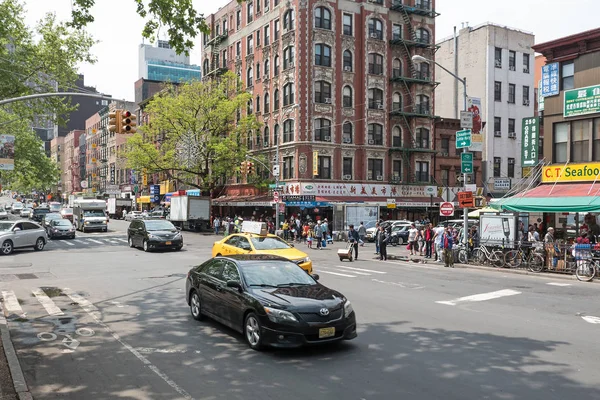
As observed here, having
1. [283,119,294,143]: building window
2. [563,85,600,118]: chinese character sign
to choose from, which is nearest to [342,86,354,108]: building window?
[283,119,294,143]: building window

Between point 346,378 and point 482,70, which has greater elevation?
point 482,70

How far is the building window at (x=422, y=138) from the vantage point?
172 feet

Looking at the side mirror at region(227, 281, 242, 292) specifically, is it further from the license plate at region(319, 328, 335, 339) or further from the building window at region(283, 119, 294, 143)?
the building window at region(283, 119, 294, 143)

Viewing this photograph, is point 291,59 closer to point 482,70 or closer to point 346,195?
point 346,195

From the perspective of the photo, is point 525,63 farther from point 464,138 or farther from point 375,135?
point 464,138

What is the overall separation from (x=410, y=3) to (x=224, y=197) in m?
27.7

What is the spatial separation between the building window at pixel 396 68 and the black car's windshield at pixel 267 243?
3731 centimetres

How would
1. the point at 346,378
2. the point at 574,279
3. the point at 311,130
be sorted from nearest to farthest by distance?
the point at 346,378 → the point at 574,279 → the point at 311,130

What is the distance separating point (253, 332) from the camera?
8.45 meters

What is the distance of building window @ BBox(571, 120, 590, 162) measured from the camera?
80.1 ft

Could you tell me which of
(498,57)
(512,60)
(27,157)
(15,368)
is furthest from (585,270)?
(512,60)

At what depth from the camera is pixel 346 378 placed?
7082 millimetres

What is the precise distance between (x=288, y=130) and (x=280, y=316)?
4073 cm

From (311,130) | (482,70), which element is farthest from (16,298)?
(482,70)
